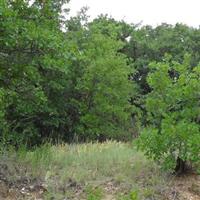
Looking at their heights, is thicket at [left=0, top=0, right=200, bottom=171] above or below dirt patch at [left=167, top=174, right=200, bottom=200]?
above

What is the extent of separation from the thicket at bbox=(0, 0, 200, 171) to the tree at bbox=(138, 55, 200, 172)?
0.02m

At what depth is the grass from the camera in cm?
745

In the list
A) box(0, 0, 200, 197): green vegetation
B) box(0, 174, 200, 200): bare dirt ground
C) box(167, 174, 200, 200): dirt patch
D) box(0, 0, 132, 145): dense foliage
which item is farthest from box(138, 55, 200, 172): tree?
box(0, 0, 132, 145): dense foliage

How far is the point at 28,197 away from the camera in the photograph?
23.9 ft

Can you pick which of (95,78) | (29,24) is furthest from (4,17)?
(95,78)

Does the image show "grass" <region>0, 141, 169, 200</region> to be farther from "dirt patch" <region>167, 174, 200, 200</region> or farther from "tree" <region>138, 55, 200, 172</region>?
"tree" <region>138, 55, 200, 172</region>

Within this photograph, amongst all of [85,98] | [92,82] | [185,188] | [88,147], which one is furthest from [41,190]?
[85,98]

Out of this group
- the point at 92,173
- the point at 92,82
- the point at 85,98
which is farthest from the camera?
the point at 85,98

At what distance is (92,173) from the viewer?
8156 mm

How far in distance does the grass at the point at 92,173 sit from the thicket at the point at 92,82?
0.57 meters

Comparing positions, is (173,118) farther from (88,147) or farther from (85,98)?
(85,98)

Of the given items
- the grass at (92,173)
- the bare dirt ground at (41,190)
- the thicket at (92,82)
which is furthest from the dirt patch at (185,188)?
the thicket at (92,82)

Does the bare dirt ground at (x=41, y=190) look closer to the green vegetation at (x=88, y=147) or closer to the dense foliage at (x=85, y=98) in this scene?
the green vegetation at (x=88, y=147)

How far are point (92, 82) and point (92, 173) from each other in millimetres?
13320
